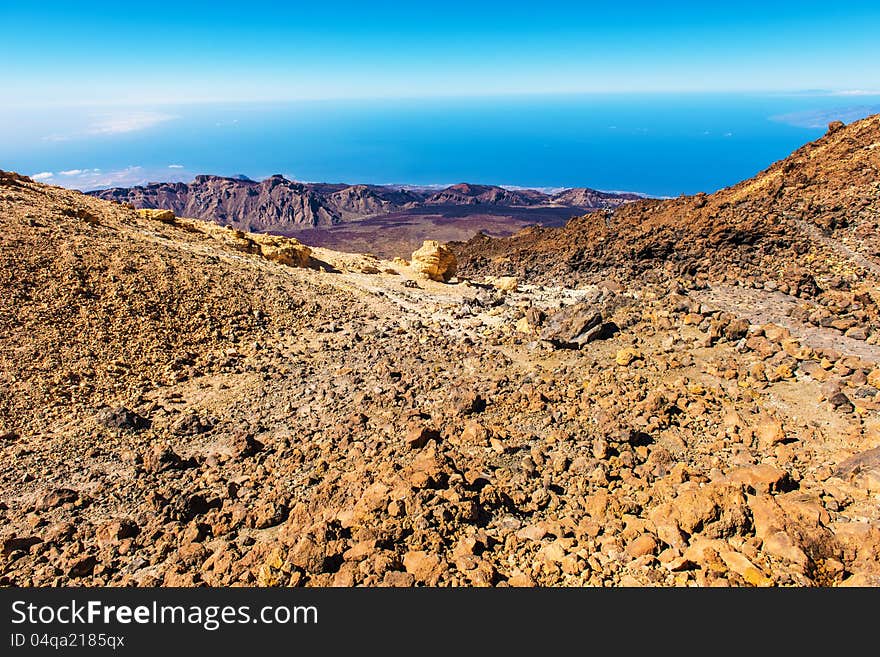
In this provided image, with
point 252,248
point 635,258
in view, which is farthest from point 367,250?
point 635,258

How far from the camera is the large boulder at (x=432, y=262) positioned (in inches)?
702

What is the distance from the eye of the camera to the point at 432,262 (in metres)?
18.0

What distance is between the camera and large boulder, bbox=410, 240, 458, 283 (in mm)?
17828

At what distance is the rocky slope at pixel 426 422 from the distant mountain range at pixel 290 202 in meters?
71.0

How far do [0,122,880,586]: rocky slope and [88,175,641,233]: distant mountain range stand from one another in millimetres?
71048

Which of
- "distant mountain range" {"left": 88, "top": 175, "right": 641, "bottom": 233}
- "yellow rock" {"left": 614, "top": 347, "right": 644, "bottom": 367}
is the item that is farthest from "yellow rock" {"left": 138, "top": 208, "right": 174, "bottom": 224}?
"distant mountain range" {"left": 88, "top": 175, "right": 641, "bottom": 233}

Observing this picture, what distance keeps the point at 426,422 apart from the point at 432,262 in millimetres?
12131

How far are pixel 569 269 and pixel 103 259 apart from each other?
1263 cm

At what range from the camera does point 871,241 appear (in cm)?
1161

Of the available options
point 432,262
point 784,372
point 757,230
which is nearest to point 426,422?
point 784,372

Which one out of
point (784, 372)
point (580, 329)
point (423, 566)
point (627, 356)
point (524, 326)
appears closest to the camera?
point (423, 566)

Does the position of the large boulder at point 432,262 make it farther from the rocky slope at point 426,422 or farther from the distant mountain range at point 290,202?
the distant mountain range at point 290,202

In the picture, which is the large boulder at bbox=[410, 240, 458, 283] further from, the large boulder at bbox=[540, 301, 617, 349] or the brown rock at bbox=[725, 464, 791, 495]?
the brown rock at bbox=[725, 464, 791, 495]

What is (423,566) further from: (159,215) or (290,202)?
(290,202)
